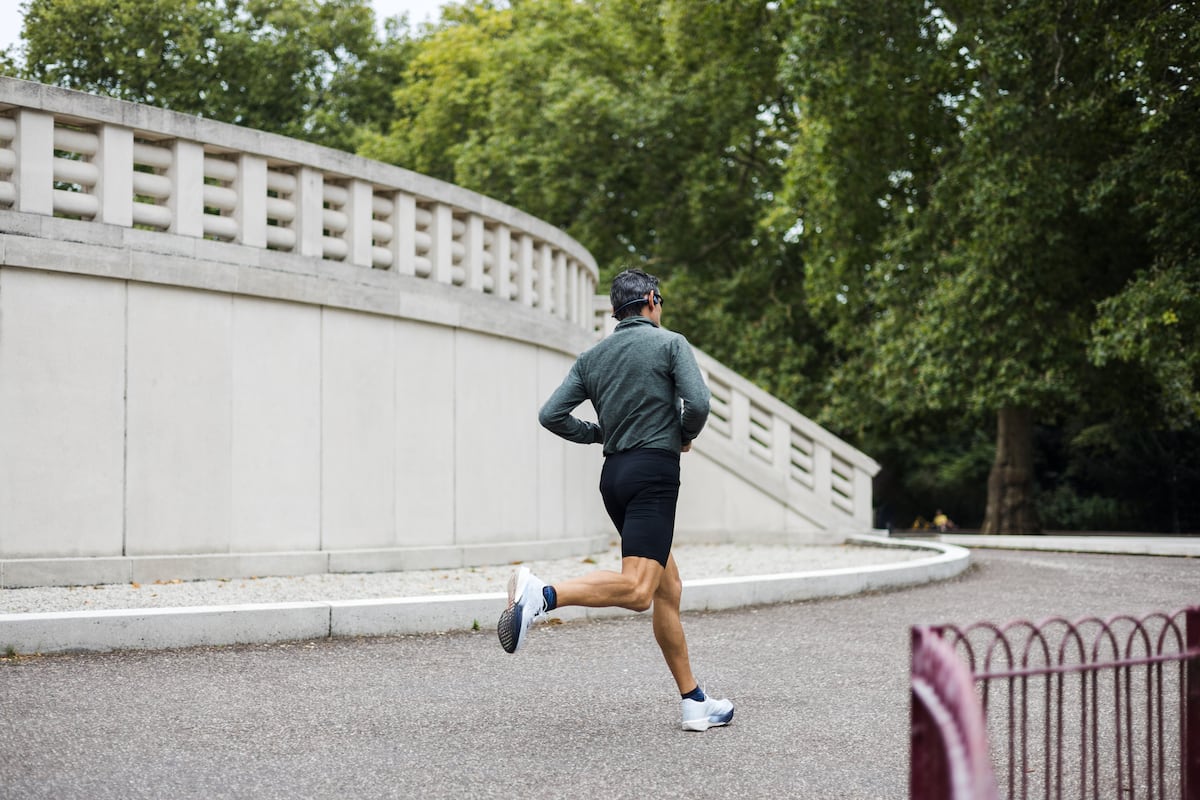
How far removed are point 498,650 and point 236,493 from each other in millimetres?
3530

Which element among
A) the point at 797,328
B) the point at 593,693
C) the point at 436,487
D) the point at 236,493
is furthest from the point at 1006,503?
the point at 593,693

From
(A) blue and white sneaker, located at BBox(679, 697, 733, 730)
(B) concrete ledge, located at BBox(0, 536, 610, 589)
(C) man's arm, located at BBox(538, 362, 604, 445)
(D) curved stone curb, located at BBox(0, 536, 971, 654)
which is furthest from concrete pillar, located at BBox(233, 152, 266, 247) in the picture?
(A) blue and white sneaker, located at BBox(679, 697, 733, 730)

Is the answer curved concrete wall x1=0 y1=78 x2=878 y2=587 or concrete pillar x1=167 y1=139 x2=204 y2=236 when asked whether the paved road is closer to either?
curved concrete wall x1=0 y1=78 x2=878 y2=587

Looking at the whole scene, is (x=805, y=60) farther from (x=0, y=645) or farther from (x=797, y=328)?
(x=0, y=645)

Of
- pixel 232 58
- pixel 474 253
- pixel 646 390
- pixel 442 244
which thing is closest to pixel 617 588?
pixel 646 390

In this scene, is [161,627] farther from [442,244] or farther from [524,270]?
[524,270]

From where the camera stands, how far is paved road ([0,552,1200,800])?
4.36 metres

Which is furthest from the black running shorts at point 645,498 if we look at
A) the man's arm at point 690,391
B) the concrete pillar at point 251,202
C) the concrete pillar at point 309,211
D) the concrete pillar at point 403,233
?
the concrete pillar at point 403,233

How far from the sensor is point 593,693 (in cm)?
605

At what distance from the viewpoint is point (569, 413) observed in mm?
5430

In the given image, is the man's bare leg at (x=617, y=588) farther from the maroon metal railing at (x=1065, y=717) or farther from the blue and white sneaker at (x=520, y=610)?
the maroon metal railing at (x=1065, y=717)

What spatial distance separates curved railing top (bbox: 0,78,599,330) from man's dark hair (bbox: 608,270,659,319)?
208 inches

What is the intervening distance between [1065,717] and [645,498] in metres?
2.21

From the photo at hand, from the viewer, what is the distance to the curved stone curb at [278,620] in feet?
22.4
